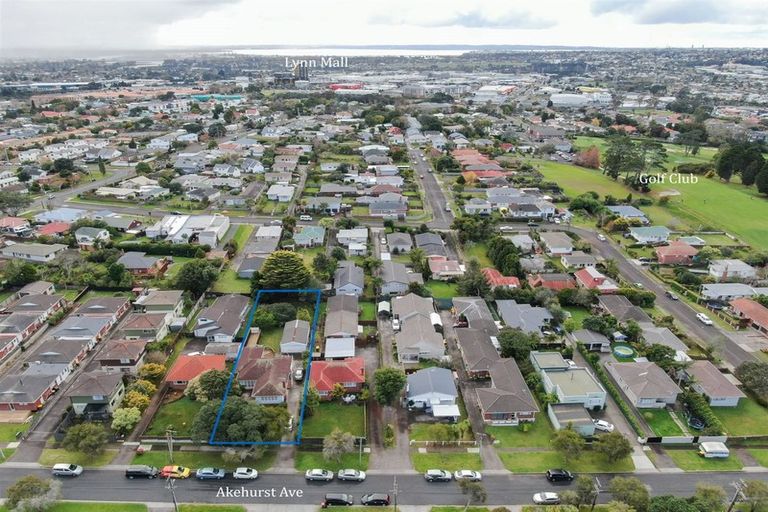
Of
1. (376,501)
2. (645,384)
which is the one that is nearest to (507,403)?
(645,384)

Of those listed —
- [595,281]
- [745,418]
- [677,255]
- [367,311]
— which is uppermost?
[677,255]

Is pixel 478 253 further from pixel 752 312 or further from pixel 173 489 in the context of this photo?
pixel 173 489

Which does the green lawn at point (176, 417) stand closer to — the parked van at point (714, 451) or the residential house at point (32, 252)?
the parked van at point (714, 451)

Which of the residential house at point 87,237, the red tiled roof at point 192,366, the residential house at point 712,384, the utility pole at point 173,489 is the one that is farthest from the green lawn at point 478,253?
the residential house at point 87,237

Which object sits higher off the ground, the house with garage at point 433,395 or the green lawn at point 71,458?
the house with garage at point 433,395

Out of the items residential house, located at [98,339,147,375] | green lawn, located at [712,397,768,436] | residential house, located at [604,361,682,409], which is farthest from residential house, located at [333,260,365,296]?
green lawn, located at [712,397,768,436]

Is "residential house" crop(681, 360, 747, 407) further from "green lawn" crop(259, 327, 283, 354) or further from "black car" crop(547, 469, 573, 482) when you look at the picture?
"green lawn" crop(259, 327, 283, 354)

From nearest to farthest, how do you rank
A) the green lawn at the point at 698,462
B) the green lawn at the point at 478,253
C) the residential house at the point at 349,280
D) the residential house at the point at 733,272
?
the green lawn at the point at 698,462 < the residential house at the point at 349,280 < the residential house at the point at 733,272 < the green lawn at the point at 478,253
